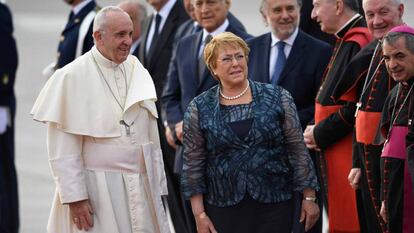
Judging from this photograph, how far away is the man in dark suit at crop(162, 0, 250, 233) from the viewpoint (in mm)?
9430

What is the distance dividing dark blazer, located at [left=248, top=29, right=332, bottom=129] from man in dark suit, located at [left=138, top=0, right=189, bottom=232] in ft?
5.24

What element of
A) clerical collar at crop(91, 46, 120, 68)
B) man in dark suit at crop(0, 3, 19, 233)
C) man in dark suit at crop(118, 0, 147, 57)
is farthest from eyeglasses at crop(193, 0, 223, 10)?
clerical collar at crop(91, 46, 120, 68)

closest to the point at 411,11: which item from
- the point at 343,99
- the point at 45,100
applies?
the point at 343,99

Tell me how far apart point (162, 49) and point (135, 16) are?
0.48 metres

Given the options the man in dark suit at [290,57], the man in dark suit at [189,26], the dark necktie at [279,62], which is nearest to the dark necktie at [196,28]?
the man in dark suit at [189,26]

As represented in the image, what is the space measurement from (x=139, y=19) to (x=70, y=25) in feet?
2.05

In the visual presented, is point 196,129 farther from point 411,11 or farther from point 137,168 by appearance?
point 411,11

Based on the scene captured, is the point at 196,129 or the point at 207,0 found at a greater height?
the point at 207,0

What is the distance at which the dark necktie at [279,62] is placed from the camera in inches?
349

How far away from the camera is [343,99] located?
8172mm

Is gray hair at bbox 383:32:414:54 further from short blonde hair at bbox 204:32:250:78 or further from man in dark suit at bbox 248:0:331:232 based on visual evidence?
man in dark suit at bbox 248:0:331:232

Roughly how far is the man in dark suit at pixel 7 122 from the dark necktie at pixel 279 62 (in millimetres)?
2551

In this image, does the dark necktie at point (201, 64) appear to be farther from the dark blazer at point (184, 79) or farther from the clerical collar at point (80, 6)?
the clerical collar at point (80, 6)

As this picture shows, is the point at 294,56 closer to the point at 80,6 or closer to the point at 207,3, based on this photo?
the point at 207,3
